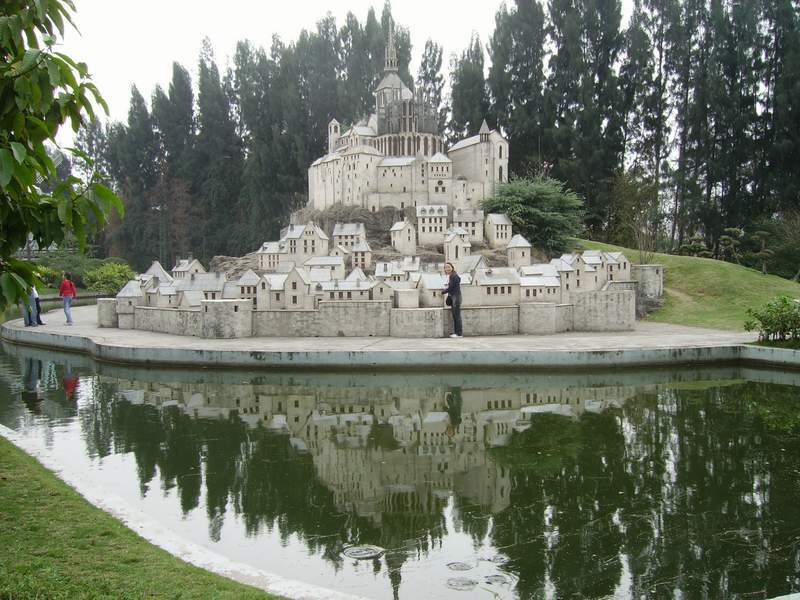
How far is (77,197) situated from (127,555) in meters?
4.35

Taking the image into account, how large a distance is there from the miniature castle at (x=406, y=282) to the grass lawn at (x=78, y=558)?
1805 cm

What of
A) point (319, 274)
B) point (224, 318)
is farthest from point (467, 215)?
point (224, 318)

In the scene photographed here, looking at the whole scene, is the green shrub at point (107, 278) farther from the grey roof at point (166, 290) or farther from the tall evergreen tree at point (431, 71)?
the tall evergreen tree at point (431, 71)

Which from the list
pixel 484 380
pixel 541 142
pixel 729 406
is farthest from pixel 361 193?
pixel 729 406

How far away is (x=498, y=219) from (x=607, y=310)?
36.0 feet

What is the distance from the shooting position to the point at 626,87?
4778 cm

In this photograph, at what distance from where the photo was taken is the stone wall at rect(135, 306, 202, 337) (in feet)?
91.0

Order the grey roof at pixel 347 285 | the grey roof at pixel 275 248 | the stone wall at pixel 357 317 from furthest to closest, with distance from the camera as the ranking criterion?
the grey roof at pixel 275 248, the grey roof at pixel 347 285, the stone wall at pixel 357 317

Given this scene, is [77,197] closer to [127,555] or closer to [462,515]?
[127,555]

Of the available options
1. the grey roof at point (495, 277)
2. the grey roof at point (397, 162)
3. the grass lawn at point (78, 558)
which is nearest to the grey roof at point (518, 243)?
the grey roof at point (495, 277)

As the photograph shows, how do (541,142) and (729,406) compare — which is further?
(541,142)

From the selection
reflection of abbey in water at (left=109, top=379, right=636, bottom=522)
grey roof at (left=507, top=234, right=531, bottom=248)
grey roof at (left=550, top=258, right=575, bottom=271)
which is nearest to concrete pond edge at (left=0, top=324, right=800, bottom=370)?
reflection of abbey in water at (left=109, top=379, right=636, bottom=522)

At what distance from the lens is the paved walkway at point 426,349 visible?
21953 mm

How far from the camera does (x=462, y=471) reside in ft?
41.6
